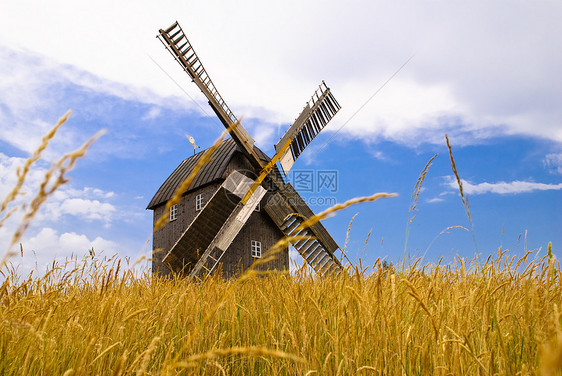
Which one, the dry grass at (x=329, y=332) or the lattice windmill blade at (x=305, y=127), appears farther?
the lattice windmill blade at (x=305, y=127)

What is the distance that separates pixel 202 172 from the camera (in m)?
16.3

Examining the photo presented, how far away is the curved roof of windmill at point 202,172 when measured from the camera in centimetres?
1526

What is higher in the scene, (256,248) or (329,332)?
(256,248)

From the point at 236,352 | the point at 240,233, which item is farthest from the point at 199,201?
the point at 236,352

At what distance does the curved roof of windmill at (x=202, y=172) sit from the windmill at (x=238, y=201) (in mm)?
51

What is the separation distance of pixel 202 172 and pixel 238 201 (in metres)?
2.84

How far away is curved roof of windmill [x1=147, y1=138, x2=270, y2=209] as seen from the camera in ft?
50.1

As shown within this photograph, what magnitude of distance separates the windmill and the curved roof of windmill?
0.05 metres

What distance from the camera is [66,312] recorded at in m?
3.45

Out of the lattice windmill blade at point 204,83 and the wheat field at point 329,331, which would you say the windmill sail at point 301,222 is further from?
the wheat field at point 329,331

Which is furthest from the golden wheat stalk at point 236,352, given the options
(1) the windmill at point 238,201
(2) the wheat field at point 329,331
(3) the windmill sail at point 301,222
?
(3) the windmill sail at point 301,222

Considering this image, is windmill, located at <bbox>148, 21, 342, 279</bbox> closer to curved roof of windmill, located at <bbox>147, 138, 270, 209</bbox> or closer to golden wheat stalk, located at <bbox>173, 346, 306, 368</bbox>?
curved roof of windmill, located at <bbox>147, 138, 270, 209</bbox>

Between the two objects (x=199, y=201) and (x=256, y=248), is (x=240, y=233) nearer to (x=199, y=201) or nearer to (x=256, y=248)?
(x=256, y=248)

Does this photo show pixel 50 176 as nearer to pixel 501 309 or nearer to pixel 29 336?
pixel 29 336
